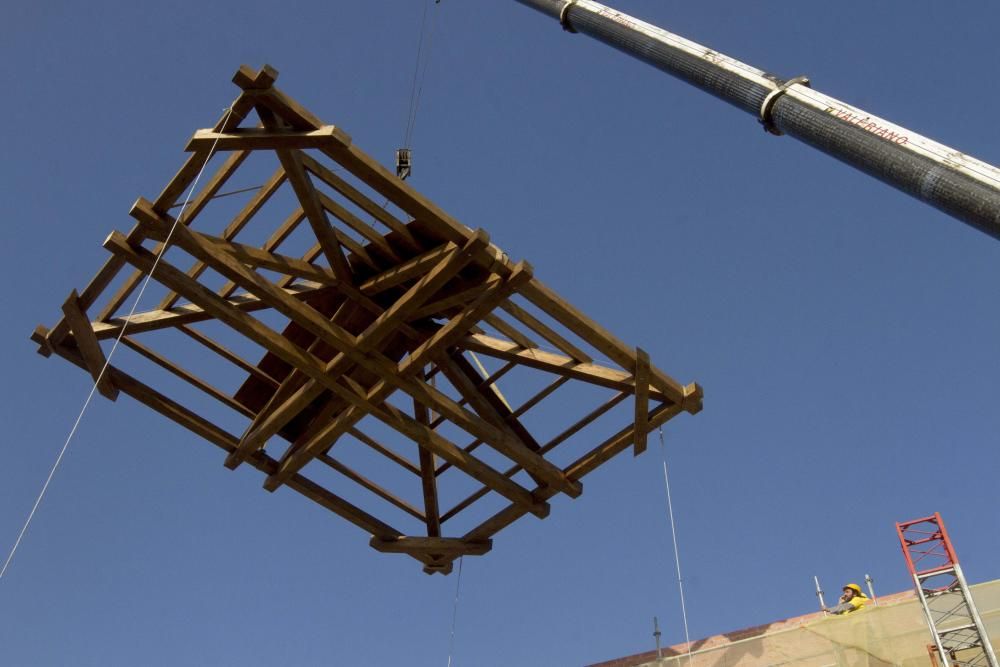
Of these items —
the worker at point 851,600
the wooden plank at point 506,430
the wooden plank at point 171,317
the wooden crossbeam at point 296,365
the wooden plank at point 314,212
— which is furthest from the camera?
the worker at point 851,600

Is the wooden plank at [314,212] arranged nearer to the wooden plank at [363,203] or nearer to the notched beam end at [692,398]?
the wooden plank at [363,203]

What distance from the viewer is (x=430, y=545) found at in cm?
1240

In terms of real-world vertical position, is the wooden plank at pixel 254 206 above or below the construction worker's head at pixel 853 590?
below

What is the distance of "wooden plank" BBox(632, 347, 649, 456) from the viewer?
10570 mm

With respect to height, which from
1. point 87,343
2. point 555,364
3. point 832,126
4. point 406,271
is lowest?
point 87,343

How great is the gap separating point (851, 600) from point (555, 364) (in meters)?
10.5

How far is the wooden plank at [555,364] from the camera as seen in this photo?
1089cm

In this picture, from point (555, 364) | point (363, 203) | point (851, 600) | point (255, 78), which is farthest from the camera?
point (851, 600)

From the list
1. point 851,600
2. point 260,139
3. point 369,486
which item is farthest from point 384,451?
point 851,600

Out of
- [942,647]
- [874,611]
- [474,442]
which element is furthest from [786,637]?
[474,442]

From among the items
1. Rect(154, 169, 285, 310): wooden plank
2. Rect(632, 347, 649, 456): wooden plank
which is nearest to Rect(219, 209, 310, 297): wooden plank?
Rect(154, 169, 285, 310): wooden plank

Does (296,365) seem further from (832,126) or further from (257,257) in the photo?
(832,126)

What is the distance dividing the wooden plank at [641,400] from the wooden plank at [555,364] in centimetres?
12

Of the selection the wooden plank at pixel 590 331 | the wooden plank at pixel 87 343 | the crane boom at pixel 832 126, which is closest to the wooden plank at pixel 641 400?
the wooden plank at pixel 590 331
